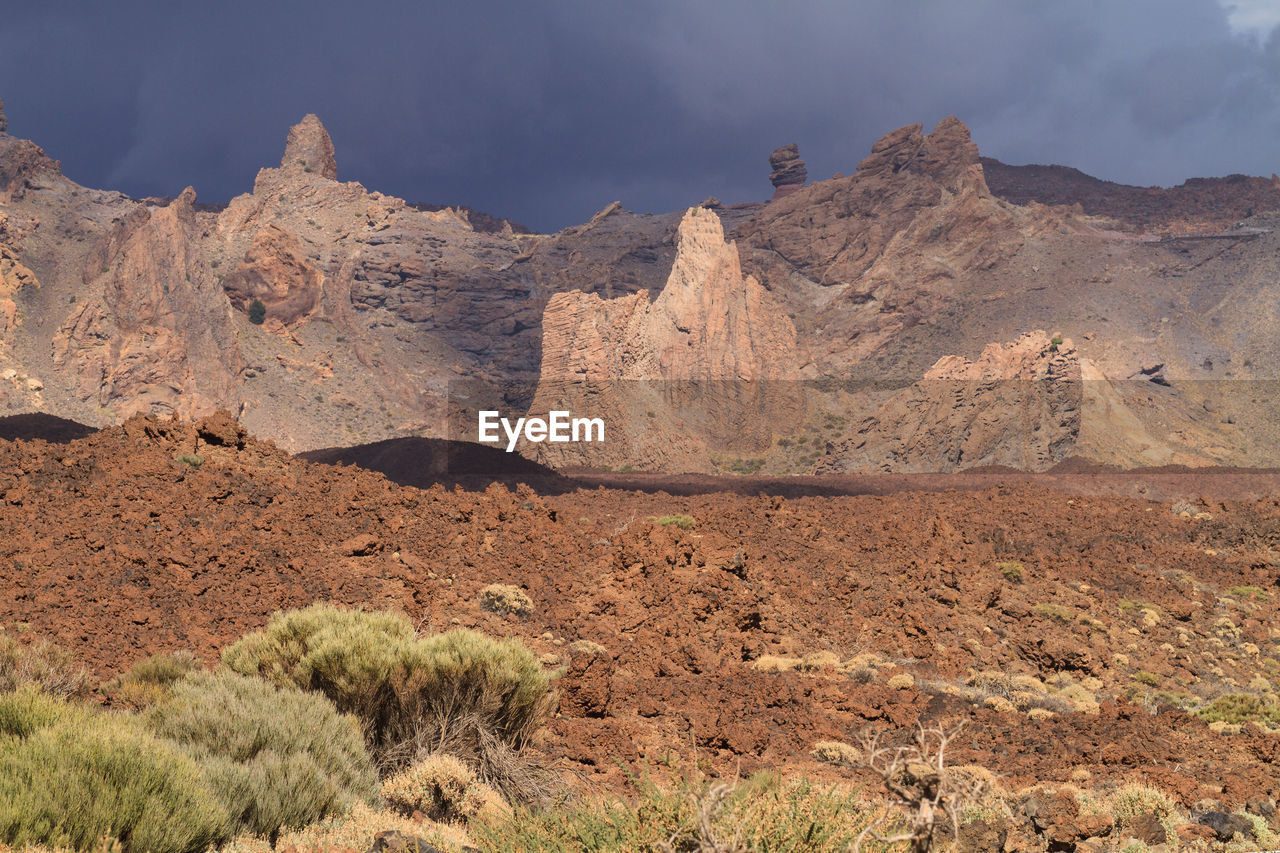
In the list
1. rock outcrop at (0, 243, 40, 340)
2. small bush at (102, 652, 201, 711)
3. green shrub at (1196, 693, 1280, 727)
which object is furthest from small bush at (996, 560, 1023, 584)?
rock outcrop at (0, 243, 40, 340)

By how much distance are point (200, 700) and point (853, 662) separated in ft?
30.1

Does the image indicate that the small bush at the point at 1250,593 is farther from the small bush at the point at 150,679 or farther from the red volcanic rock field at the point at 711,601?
the small bush at the point at 150,679

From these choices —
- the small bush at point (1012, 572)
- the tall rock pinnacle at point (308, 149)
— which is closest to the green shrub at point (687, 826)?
the small bush at point (1012, 572)

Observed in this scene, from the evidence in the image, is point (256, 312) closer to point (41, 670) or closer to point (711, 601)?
point (711, 601)

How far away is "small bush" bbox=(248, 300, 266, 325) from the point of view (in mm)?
82375

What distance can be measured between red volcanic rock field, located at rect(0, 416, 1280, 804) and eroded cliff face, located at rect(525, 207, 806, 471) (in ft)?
127

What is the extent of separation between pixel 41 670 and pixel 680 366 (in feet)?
205

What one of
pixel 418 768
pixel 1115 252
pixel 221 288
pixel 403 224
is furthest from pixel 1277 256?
pixel 418 768

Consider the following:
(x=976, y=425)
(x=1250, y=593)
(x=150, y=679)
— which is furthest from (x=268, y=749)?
(x=976, y=425)

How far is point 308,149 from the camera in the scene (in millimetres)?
108062

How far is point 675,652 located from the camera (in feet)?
40.0

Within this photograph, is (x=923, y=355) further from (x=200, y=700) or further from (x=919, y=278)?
(x=200, y=700)

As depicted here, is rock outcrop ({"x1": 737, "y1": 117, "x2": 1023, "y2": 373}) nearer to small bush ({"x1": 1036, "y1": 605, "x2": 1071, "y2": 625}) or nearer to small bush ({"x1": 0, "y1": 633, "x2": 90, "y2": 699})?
small bush ({"x1": 1036, "y1": 605, "x2": 1071, "y2": 625})

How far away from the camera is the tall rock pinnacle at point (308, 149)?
108 m
